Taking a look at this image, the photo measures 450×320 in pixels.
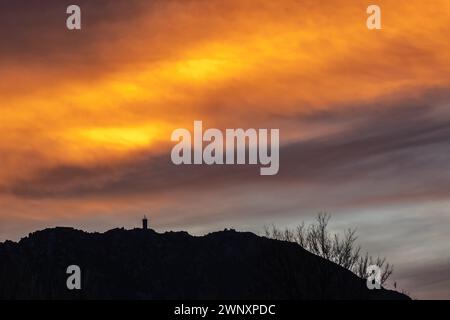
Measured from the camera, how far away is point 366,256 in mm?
71250
